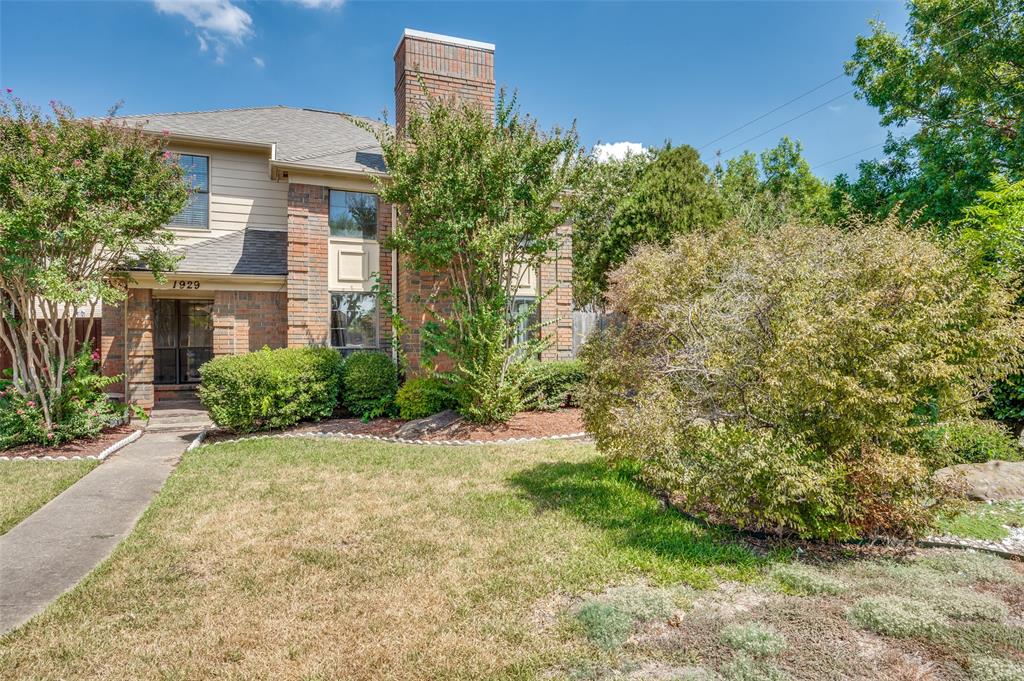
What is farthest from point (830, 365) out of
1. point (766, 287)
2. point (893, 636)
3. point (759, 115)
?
point (759, 115)

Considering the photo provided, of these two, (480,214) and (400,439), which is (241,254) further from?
(400,439)

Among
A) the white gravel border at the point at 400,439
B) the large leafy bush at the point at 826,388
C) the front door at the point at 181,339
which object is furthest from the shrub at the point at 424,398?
the front door at the point at 181,339

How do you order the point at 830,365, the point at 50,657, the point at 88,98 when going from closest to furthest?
the point at 50,657
the point at 830,365
the point at 88,98

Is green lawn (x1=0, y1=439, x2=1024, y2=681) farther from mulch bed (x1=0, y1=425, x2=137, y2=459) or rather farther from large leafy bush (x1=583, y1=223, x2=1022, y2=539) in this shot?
mulch bed (x1=0, y1=425, x2=137, y2=459)

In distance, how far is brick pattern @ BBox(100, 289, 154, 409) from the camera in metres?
11.5

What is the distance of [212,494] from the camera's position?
5.98m

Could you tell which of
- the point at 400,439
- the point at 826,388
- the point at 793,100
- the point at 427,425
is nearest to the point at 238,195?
the point at 427,425

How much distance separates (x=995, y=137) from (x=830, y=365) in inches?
586

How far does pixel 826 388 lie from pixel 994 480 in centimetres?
344

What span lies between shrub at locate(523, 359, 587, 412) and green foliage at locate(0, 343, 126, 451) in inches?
294

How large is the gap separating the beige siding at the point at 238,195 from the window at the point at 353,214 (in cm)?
188

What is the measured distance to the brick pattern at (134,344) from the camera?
11.5 m

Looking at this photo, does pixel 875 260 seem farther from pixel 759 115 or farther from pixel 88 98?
pixel 759 115

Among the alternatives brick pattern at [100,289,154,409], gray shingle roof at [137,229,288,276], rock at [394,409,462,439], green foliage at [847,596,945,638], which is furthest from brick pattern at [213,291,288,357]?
green foliage at [847,596,945,638]
